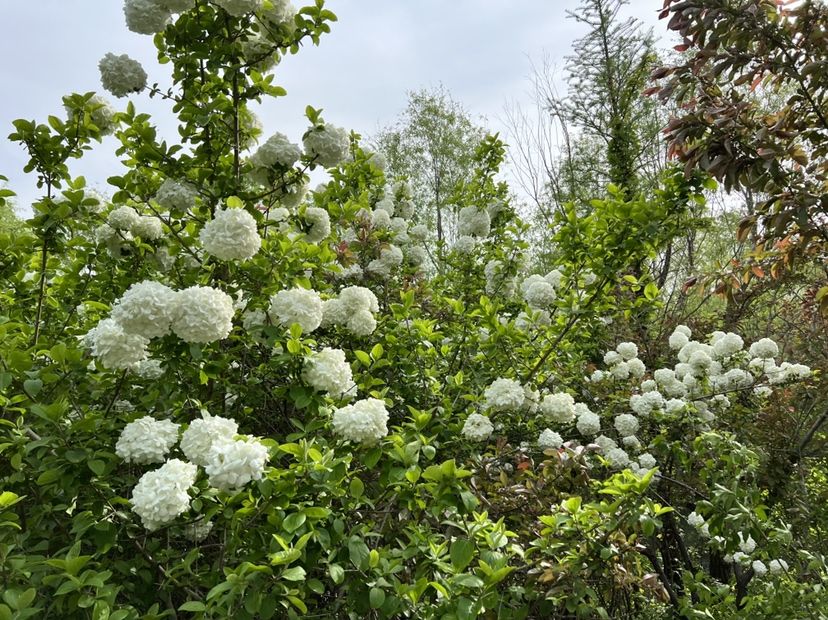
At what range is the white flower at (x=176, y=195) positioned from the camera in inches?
89.7

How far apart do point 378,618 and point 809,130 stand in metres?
3.62

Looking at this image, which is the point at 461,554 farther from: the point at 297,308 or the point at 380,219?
the point at 380,219

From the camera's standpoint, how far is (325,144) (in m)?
2.44

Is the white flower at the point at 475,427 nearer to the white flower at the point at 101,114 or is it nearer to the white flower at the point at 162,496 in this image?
the white flower at the point at 162,496

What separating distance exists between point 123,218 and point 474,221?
2.43m

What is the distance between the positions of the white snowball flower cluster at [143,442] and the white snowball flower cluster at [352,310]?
3.10 ft

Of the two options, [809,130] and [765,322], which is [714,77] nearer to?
[809,130]

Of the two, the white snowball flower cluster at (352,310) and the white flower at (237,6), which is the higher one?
the white flower at (237,6)

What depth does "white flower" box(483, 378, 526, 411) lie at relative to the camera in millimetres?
2516

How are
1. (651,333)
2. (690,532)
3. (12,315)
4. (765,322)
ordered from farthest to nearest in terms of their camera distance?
(765,322) → (651,333) → (690,532) → (12,315)

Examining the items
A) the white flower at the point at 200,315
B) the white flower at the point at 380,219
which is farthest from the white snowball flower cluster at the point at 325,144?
the white flower at the point at 380,219

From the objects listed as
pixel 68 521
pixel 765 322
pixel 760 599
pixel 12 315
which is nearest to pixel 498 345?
pixel 760 599

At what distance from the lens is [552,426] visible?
360cm

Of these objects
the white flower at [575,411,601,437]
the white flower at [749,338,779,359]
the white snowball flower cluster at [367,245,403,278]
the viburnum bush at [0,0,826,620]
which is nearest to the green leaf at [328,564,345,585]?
the viburnum bush at [0,0,826,620]
